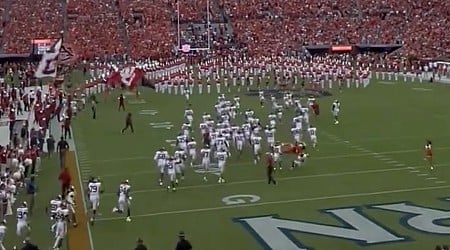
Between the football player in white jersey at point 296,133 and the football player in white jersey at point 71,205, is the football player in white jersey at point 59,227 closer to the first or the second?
the football player in white jersey at point 71,205

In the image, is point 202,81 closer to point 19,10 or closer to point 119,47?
point 119,47

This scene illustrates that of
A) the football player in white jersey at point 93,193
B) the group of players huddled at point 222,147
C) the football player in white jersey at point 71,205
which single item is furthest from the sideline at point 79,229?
the group of players huddled at point 222,147

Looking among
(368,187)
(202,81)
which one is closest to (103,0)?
(202,81)

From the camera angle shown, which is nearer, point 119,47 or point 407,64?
point 407,64

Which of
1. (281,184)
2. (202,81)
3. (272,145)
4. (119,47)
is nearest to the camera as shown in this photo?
(281,184)

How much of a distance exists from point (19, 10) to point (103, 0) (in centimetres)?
565

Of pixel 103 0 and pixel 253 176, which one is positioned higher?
pixel 103 0

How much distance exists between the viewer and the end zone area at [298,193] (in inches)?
537

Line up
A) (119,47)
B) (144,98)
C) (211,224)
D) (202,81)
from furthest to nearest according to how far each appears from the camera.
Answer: (119,47)
(202,81)
(144,98)
(211,224)

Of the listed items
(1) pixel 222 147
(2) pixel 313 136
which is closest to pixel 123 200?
(1) pixel 222 147

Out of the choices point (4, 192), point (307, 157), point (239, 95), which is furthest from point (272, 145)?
point (239, 95)

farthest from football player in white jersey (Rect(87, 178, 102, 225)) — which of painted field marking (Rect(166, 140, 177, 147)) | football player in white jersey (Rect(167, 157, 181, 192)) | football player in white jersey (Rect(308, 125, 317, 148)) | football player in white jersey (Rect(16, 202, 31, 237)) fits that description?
football player in white jersey (Rect(308, 125, 317, 148))

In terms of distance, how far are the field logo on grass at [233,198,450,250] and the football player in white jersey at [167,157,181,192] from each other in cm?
262

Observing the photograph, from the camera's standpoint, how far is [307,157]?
20.0 m
